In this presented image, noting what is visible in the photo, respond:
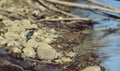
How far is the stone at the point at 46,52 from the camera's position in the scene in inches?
320

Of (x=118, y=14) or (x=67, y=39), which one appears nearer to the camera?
(x=67, y=39)

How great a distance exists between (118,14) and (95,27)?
76cm

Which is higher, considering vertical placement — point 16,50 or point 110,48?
point 16,50

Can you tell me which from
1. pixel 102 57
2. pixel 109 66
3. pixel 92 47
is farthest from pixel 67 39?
pixel 109 66

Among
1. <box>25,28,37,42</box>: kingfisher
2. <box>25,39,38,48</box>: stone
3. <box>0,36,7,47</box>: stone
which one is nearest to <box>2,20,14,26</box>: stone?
<box>25,28,37,42</box>: kingfisher

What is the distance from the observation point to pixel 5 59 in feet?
25.2

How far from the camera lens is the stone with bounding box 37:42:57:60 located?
8.13 m

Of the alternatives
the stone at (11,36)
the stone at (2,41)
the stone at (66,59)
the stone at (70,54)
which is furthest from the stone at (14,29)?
the stone at (66,59)

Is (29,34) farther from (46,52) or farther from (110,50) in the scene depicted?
(110,50)

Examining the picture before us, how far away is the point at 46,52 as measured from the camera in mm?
8195

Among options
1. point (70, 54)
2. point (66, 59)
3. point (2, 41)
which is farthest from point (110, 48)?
point (2, 41)

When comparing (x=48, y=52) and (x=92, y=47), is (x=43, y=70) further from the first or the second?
(x=92, y=47)

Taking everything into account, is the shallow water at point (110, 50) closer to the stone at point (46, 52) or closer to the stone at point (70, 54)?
the stone at point (70, 54)

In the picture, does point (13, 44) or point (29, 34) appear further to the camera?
point (29, 34)
